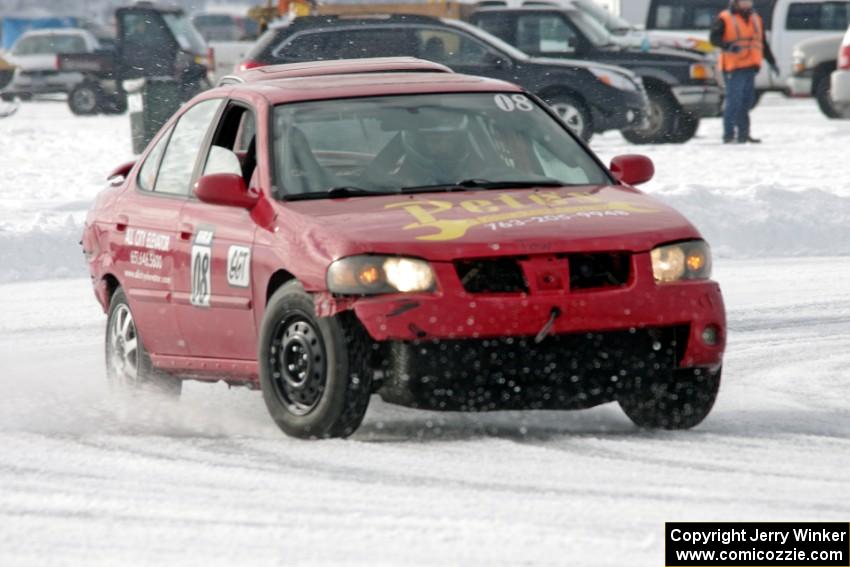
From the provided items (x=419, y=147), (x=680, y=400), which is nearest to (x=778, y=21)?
(x=419, y=147)

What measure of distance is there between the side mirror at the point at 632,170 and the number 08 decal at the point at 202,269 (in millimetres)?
1675

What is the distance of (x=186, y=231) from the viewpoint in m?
8.05

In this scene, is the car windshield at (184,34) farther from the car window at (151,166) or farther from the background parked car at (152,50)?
the car window at (151,166)

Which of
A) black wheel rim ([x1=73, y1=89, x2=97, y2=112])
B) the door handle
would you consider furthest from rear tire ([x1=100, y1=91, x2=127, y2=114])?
the door handle

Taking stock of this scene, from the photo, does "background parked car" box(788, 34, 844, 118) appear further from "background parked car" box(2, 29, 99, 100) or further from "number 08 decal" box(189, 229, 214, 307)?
"number 08 decal" box(189, 229, 214, 307)

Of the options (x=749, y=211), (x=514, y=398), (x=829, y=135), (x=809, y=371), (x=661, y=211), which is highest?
(x=661, y=211)

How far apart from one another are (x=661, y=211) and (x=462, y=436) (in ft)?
3.62

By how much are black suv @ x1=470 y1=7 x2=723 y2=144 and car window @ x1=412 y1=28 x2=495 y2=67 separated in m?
1.15

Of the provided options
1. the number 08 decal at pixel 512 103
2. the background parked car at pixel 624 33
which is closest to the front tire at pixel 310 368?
the number 08 decal at pixel 512 103

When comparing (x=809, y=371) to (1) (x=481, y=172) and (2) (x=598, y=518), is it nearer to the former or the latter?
(1) (x=481, y=172)

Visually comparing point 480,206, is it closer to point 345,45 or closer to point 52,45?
point 345,45

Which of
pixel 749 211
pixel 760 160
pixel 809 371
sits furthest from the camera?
pixel 760 160

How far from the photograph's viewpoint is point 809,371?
30.1 feet

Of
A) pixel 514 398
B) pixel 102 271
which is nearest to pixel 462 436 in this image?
pixel 514 398
